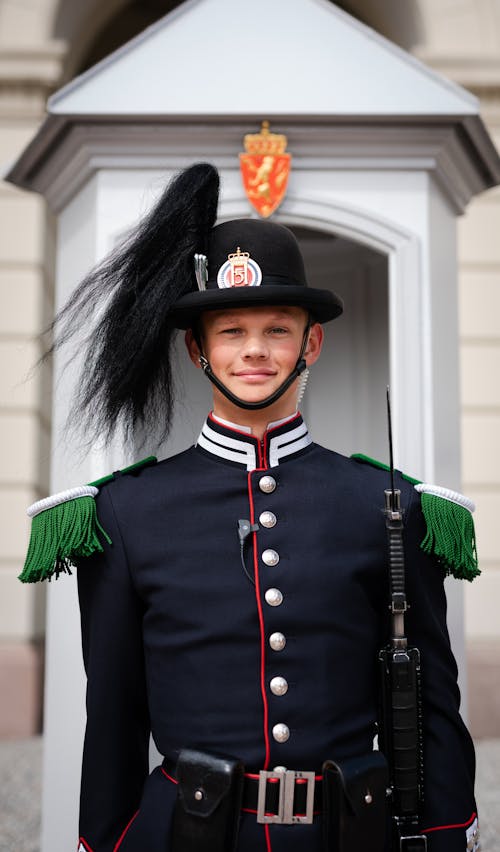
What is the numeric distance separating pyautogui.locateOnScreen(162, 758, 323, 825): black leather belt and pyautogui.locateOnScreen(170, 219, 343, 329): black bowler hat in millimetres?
755

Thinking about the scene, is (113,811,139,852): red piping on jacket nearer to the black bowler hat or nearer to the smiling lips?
the smiling lips

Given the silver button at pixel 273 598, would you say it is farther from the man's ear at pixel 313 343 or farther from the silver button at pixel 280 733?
the man's ear at pixel 313 343

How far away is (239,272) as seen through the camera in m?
1.72

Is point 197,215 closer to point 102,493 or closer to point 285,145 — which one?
point 102,493

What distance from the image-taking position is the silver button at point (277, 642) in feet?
5.20

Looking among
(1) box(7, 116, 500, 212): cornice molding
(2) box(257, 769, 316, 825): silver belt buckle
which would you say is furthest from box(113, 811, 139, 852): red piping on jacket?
(1) box(7, 116, 500, 212): cornice molding

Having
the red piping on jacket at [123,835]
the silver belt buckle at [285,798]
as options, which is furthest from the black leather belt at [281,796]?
the red piping on jacket at [123,835]

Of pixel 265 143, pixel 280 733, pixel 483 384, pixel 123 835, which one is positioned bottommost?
pixel 123 835

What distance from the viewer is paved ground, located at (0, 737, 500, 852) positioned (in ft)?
12.1

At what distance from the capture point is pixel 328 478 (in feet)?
5.71

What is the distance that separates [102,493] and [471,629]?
12.9ft

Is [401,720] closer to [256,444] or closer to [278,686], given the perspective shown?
[278,686]

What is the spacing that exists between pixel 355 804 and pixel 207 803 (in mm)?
222

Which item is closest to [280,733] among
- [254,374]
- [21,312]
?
[254,374]
